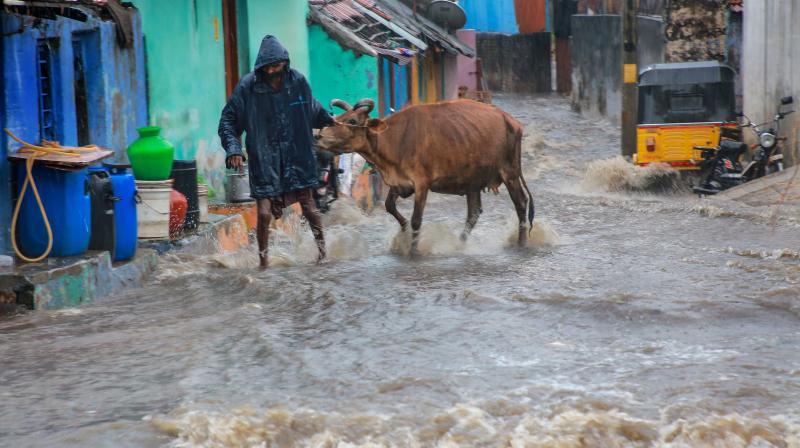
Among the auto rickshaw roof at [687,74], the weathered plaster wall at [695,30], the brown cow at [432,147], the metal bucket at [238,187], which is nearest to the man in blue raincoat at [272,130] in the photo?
the brown cow at [432,147]

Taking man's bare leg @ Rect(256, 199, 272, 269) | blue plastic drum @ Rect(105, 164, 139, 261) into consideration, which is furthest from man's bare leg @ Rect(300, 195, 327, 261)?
blue plastic drum @ Rect(105, 164, 139, 261)

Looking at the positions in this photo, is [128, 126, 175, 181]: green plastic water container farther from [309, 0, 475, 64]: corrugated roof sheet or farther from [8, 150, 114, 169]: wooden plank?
[309, 0, 475, 64]: corrugated roof sheet

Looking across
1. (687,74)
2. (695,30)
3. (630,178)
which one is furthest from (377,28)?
(695,30)

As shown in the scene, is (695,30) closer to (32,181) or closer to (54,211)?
(54,211)

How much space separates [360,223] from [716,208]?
438cm

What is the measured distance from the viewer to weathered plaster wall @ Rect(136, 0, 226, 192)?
12.3m

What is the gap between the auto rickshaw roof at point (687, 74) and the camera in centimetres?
1891

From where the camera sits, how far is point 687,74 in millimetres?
19031

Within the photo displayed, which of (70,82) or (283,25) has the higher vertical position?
(283,25)

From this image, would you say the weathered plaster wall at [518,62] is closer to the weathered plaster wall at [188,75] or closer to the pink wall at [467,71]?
the pink wall at [467,71]

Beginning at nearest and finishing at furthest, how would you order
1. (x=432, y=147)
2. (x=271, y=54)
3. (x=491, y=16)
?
(x=271, y=54)
(x=432, y=147)
(x=491, y=16)

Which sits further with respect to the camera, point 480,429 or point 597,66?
point 597,66

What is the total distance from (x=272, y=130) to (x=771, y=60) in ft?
37.1

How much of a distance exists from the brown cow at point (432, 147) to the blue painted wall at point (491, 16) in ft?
78.8
